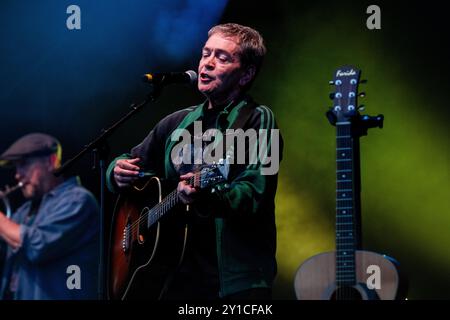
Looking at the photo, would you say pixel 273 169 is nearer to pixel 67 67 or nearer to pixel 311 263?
pixel 311 263

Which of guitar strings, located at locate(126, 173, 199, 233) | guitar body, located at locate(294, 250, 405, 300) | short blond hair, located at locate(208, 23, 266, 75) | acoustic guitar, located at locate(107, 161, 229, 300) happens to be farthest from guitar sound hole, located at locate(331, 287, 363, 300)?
short blond hair, located at locate(208, 23, 266, 75)

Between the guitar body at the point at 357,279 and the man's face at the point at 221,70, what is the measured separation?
40.4 inches

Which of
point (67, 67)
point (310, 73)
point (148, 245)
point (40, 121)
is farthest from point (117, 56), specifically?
point (148, 245)

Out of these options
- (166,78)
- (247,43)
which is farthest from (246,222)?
(247,43)

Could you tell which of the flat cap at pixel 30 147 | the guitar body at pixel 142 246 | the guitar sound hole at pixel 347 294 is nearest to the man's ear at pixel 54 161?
the flat cap at pixel 30 147

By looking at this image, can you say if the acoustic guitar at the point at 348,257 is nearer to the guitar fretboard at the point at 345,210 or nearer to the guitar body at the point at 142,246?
the guitar fretboard at the point at 345,210

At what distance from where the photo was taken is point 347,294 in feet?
10.9

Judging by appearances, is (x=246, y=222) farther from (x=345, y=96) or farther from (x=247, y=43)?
(x=247, y=43)

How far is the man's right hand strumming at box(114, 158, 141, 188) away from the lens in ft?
13.5

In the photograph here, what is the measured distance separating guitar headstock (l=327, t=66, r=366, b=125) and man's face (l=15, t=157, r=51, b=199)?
7.32ft

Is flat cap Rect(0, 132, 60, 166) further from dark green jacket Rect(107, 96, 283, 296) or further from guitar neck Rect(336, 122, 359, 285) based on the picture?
guitar neck Rect(336, 122, 359, 285)

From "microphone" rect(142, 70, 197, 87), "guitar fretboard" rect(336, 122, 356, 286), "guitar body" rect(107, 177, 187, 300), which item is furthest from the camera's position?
"microphone" rect(142, 70, 197, 87)

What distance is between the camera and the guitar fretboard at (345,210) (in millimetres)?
3344

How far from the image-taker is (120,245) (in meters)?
4.33
